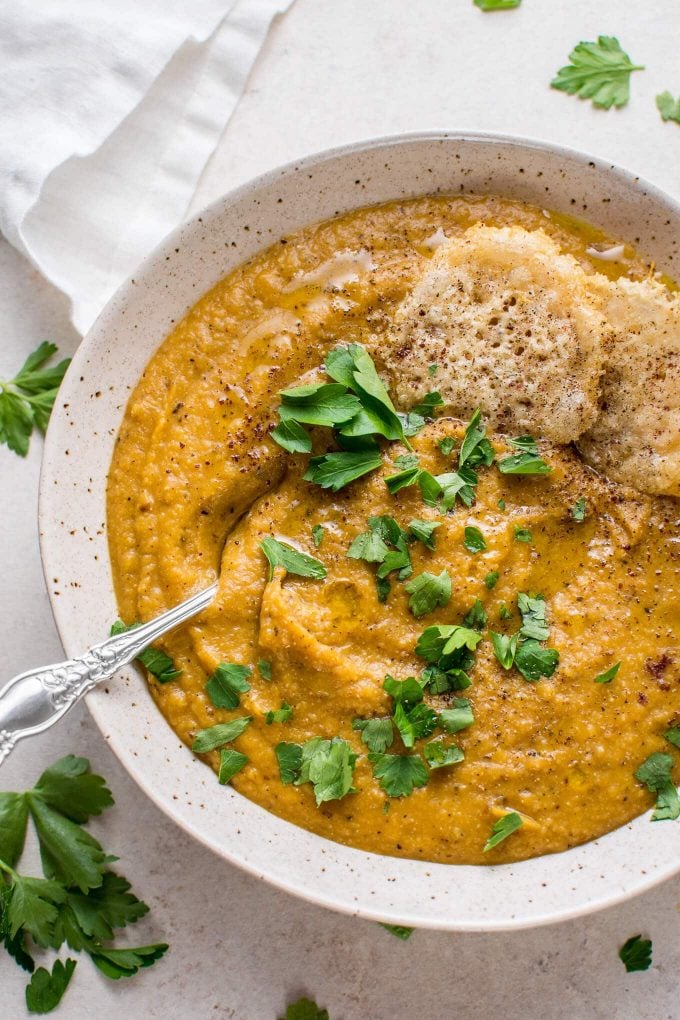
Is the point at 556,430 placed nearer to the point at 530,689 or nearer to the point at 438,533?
the point at 438,533

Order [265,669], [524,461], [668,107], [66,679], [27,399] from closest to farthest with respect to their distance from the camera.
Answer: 1. [66,679]
2. [265,669]
3. [524,461]
4. [27,399]
5. [668,107]

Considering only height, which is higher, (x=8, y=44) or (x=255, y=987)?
(x=8, y=44)

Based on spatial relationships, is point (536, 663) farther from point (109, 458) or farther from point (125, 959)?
point (125, 959)

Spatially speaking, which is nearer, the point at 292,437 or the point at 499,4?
the point at 292,437

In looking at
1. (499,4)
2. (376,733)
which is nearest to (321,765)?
(376,733)

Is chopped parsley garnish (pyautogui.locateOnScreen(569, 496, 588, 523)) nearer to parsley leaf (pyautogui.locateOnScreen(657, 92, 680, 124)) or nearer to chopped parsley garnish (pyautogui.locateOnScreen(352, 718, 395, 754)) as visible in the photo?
chopped parsley garnish (pyautogui.locateOnScreen(352, 718, 395, 754))

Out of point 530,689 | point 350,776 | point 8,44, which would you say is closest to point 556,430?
point 530,689

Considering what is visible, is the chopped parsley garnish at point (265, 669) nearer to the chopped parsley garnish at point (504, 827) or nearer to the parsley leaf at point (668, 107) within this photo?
the chopped parsley garnish at point (504, 827)
